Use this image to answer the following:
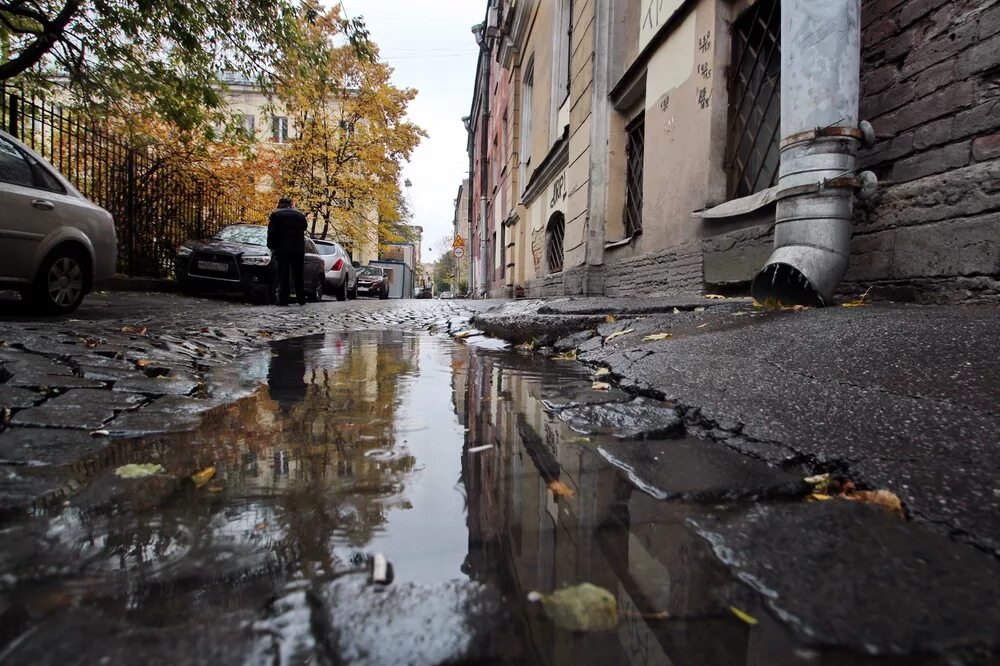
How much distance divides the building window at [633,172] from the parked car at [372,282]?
1493cm

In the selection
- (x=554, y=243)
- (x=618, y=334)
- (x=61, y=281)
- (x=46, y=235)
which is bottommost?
(x=618, y=334)

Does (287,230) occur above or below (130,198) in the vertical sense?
below

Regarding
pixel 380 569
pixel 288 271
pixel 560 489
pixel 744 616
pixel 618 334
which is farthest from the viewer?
pixel 288 271

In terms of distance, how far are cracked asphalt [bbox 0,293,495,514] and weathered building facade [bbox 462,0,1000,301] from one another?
156 inches

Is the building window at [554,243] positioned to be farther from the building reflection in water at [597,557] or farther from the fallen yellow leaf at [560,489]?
the fallen yellow leaf at [560,489]

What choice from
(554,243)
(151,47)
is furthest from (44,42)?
(554,243)

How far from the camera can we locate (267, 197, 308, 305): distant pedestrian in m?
9.05

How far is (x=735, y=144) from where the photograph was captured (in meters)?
5.60

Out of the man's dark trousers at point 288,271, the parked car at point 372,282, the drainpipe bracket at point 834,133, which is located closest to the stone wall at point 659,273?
the drainpipe bracket at point 834,133

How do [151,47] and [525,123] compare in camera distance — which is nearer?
[151,47]

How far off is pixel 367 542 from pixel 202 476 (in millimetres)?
649

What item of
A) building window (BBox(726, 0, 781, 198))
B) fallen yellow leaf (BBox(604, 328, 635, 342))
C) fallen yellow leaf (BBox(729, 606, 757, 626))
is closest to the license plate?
fallen yellow leaf (BBox(604, 328, 635, 342))

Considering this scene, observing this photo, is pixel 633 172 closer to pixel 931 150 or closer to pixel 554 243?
pixel 554 243

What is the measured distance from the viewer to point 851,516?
1226 millimetres
